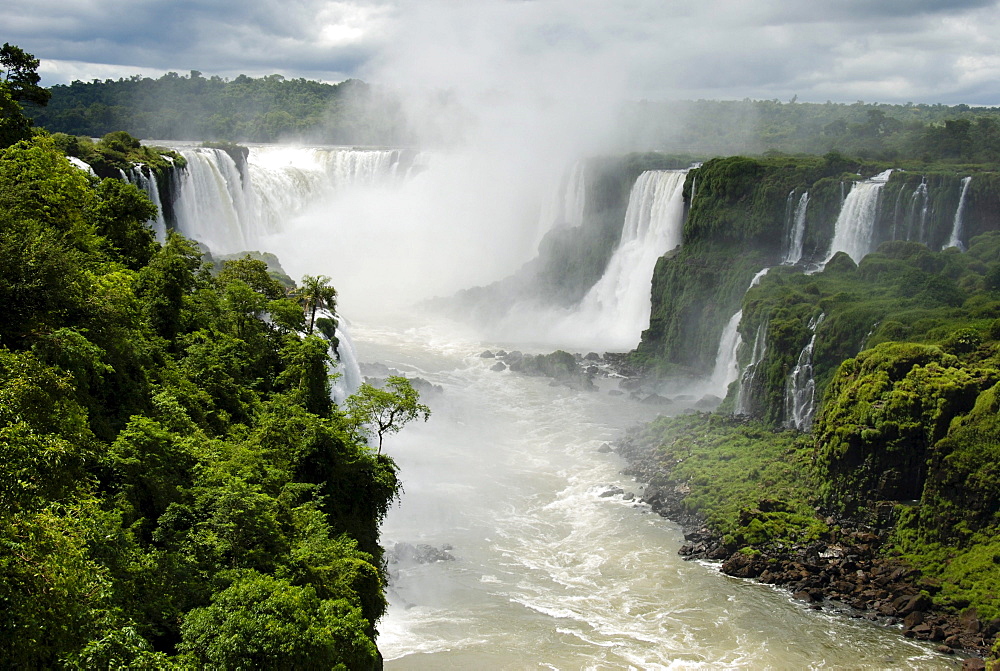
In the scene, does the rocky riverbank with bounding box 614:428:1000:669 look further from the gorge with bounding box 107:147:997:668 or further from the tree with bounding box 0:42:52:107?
the tree with bounding box 0:42:52:107

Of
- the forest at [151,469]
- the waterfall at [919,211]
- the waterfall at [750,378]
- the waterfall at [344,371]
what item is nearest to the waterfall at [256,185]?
the waterfall at [344,371]

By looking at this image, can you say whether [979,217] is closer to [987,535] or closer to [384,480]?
[987,535]

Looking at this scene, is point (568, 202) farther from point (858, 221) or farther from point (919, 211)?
point (919, 211)

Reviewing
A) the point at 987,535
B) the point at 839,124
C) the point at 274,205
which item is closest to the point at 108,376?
the point at 987,535

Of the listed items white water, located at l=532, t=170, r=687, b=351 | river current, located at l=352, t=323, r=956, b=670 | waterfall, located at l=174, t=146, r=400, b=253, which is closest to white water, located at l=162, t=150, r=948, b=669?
river current, located at l=352, t=323, r=956, b=670

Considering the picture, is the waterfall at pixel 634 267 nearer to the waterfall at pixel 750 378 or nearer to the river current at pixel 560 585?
the waterfall at pixel 750 378
